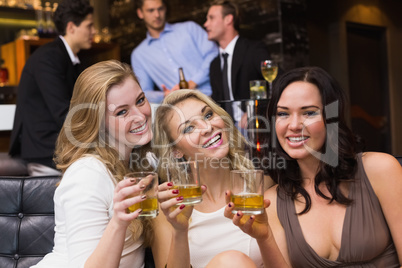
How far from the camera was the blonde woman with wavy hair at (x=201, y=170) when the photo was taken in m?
1.88

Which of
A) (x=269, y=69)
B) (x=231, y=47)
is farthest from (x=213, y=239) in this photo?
(x=231, y=47)

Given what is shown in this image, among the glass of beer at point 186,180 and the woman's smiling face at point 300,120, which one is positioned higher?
the woman's smiling face at point 300,120

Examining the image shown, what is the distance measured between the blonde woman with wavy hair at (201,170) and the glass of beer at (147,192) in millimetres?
238

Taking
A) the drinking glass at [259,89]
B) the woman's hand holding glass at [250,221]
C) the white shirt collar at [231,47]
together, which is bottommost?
the woman's hand holding glass at [250,221]

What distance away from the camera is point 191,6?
19.4ft

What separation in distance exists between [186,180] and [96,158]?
0.40m

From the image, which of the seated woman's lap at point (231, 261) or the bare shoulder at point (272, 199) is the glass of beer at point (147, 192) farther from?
the bare shoulder at point (272, 199)

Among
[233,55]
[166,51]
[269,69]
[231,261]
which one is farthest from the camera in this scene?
[166,51]

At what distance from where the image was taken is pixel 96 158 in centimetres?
179

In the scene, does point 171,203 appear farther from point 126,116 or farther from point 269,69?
point 269,69

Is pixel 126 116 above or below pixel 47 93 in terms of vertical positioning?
below

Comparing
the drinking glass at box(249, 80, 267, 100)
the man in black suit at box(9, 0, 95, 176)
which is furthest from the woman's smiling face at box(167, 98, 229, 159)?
the man in black suit at box(9, 0, 95, 176)

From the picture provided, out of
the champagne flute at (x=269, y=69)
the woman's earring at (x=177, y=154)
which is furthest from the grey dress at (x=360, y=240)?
the champagne flute at (x=269, y=69)

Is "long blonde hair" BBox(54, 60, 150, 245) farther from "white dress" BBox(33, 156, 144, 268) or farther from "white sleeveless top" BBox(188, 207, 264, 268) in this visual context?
"white sleeveless top" BBox(188, 207, 264, 268)
